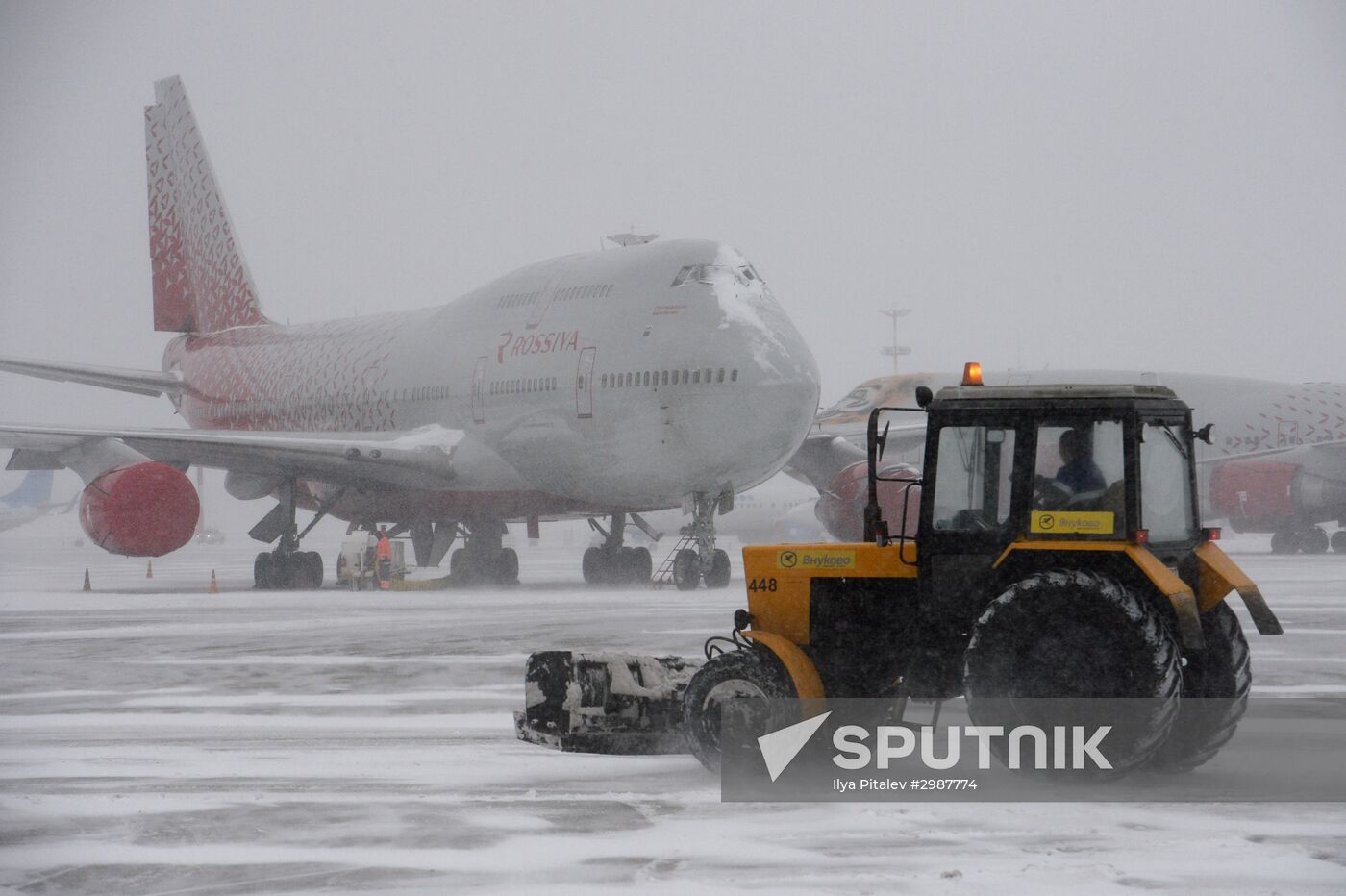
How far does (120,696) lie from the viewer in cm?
1202

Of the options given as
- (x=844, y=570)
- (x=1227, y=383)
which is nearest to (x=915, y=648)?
(x=844, y=570)

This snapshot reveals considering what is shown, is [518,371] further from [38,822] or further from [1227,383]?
[1227,383]

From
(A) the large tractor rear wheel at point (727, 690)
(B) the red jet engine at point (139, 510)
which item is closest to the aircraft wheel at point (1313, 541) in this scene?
(B) the red jet engine at point (139, 510)

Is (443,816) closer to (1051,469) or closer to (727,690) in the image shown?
(727,690)

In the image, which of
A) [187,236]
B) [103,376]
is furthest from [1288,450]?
[103,376]

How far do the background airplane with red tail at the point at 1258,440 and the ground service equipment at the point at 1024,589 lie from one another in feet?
102

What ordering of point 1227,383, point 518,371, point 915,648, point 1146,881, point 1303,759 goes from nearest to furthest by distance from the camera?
point 1146,881
point 915,648
point 1303,759
point 518,371
point 1227,383

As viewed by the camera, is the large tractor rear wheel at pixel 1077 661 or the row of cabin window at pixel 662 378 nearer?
the large tractor rear wheel at pixel 1077 661

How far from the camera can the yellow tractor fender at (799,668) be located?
8211mm

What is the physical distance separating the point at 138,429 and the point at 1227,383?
35.1m

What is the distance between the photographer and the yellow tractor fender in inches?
323

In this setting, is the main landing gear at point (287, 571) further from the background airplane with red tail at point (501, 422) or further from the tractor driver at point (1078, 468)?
the tractor driver at point (1078, 468)

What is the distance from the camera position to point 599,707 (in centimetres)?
918

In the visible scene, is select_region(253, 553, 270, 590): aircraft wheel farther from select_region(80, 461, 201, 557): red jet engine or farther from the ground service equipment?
the ground service equipment
